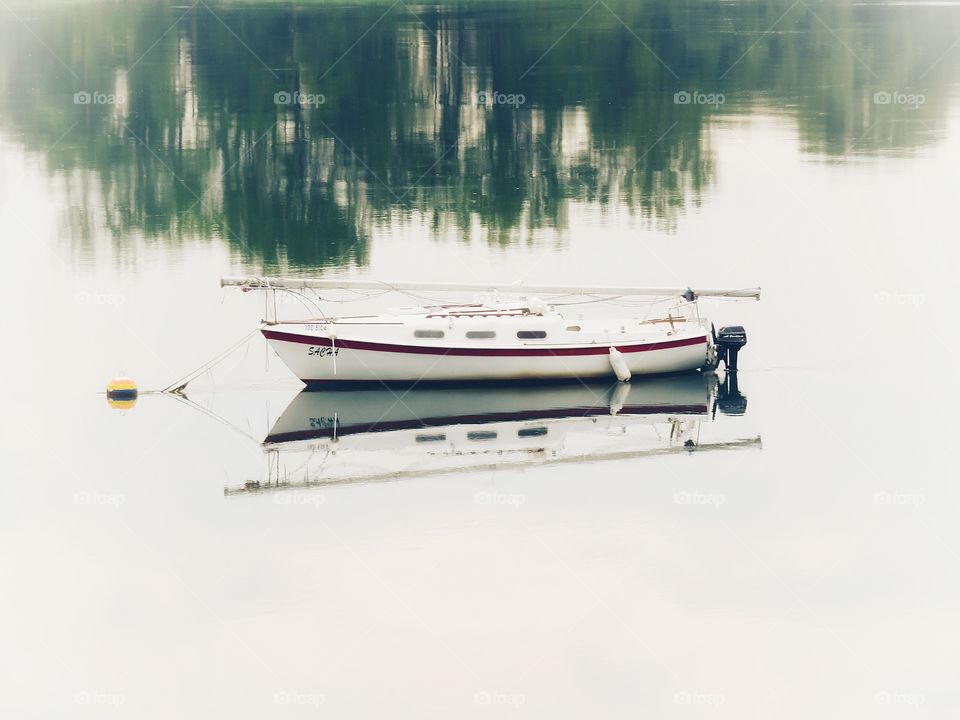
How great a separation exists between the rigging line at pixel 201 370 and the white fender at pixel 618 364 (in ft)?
30.5

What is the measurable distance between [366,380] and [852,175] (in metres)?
28.3

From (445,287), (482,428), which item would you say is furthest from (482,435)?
(445,287)

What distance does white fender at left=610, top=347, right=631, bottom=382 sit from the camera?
43750mm

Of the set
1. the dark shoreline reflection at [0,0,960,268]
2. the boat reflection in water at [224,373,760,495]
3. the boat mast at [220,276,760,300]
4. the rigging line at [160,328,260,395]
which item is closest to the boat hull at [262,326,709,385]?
the boat reflection in water at [224,373,760,495]

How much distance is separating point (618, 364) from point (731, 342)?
10.8 feet

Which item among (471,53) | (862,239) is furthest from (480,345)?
(471,53)

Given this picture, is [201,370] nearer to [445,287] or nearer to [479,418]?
[445,287]

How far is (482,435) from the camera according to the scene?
39.6 meters

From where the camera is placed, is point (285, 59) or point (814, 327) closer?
point (814, 327)

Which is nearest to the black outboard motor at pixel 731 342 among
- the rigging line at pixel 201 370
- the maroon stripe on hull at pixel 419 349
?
the maroon stripe on hull at pixel 419 349

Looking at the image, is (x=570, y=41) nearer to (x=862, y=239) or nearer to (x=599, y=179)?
(x=599, y=179)

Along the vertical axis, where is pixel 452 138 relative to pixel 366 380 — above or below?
above

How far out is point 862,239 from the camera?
5634 cm

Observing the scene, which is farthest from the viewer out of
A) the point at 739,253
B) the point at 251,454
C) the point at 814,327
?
the point at 739,253
